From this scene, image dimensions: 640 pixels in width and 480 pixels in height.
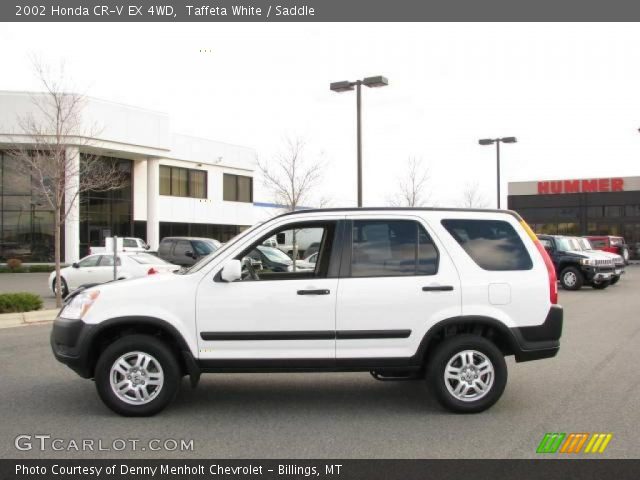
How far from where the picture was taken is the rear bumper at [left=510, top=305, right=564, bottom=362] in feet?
19.0

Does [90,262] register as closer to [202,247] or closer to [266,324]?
[202,247]

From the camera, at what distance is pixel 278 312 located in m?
5.57

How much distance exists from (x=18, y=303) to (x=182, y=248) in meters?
10.0

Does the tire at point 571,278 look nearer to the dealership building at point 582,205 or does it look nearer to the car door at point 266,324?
the car door at point 266,324

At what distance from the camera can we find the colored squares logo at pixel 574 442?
478 cm

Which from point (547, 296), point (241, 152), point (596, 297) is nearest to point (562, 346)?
point (547, 296)

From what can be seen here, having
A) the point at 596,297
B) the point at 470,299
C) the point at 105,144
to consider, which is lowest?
the point at 596,297

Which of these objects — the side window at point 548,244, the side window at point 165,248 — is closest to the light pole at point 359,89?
the side window at point 548,244

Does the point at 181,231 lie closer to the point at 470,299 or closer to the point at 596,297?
the point at 596,297

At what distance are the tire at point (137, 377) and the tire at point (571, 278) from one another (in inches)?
709

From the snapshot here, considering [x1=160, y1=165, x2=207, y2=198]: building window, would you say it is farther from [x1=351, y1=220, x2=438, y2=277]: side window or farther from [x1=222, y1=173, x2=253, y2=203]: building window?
[x1=351, y1=220, x2=438, y2=277]: side window

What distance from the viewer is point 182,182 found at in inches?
1742

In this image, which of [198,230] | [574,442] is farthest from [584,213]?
[574,442]
